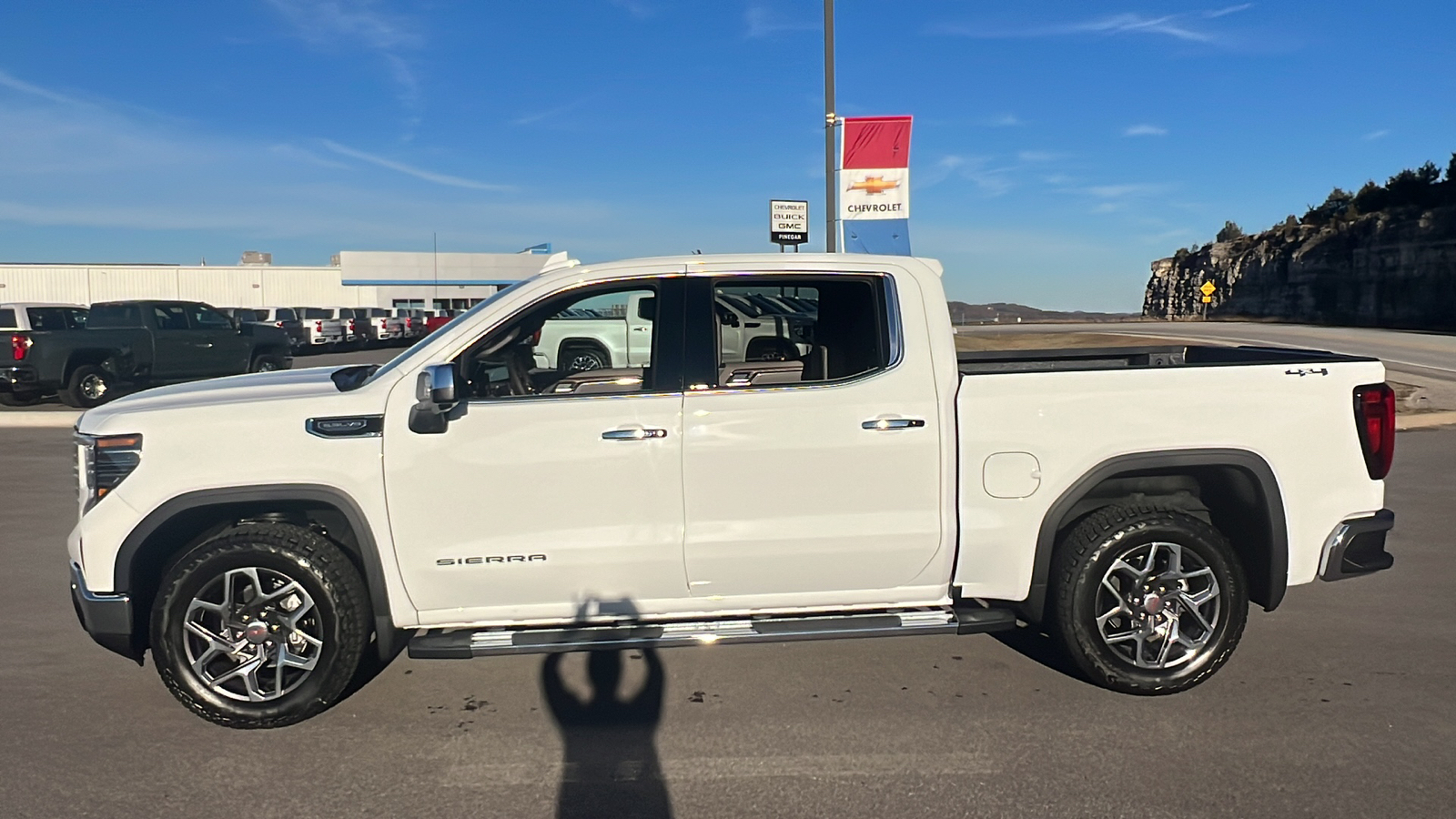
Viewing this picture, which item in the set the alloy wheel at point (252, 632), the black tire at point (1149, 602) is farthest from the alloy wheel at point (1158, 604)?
the alloy wheel at point (252, 632)

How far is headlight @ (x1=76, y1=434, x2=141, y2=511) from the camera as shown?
3.94m

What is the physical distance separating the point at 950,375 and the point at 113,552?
3.45m

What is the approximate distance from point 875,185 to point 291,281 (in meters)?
63.6

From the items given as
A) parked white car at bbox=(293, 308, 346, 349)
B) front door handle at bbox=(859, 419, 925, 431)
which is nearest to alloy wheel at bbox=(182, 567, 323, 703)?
front door handle at bbox=(859, 419, 925, 431)

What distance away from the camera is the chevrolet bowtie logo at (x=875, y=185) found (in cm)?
1315

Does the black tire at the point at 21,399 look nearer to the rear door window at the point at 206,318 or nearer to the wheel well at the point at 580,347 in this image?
the rear door window at the point at 206,318

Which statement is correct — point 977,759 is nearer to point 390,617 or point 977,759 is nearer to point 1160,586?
point 1160,586

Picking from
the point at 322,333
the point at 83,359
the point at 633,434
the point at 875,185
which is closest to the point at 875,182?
the point at 875,185

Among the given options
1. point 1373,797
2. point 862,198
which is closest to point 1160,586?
point 1373,797

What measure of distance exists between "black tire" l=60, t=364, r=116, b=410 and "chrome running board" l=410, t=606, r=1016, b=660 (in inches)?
564

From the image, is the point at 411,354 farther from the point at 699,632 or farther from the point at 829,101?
the point at 829,101

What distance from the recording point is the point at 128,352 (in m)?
16.2

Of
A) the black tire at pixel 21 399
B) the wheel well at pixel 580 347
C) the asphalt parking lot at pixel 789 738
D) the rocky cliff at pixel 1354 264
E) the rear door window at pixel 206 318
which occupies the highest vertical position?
the rocky cliff at pixel 1354 264

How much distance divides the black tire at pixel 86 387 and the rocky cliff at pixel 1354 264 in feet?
163
